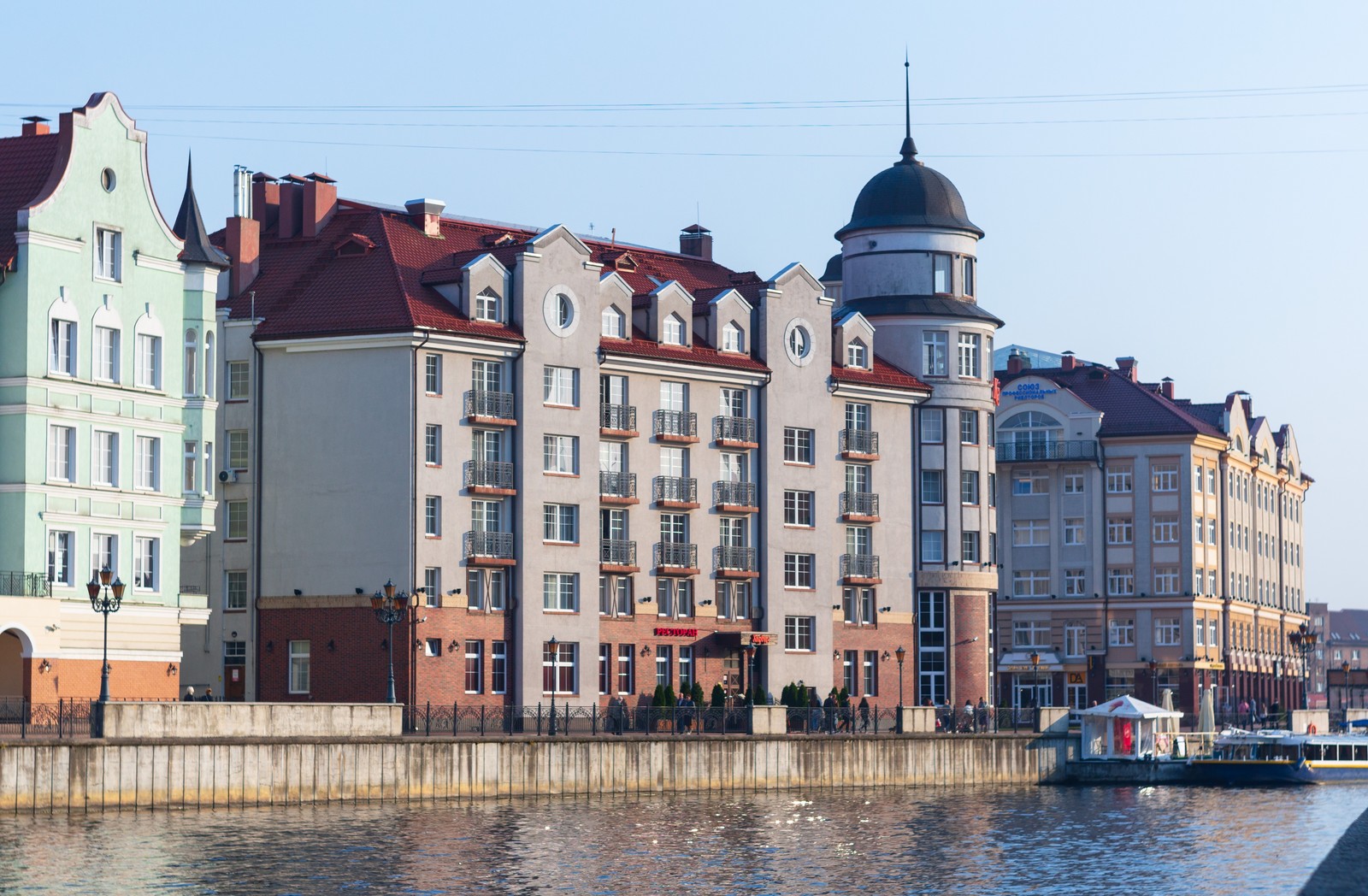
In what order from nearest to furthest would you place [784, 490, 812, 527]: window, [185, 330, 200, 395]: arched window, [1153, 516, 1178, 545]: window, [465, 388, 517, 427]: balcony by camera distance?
[185, 330, 200, 395]: arched window → [465, 388, 517, 427]: balcony → [784, 490, 812, 527]: window → [1153, 516, 1178, 545]: window

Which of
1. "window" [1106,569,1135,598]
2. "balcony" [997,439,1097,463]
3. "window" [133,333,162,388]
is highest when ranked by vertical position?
"balcony" [997,439,1097,463]

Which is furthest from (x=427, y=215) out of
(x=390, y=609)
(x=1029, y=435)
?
(x=1029, y=435)

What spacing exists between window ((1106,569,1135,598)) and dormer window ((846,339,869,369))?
131 feet

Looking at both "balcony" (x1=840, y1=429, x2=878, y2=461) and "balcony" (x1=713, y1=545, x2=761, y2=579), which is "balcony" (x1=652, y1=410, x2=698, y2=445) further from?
"balcony" (x1=840, y1=429, x2=878, y2=461)

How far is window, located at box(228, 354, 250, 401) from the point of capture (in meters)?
92.1

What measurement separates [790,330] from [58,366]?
34.2m

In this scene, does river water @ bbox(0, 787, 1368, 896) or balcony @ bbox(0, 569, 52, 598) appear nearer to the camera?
river water @ bbox(0, 787, 1368, 896)

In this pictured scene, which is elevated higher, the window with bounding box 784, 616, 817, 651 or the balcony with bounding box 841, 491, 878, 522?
the balcony with bounding box 841, 491, 878, 522

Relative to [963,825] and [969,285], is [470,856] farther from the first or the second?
[969,285]

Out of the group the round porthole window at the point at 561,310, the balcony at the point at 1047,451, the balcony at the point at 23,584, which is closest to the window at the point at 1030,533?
the balcony at the point at 1047,451

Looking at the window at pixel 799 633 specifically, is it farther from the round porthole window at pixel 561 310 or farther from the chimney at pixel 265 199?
the chimney at pixel 265 199

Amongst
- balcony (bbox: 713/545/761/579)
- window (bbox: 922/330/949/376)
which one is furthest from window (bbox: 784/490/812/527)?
window (bbox: 922/330/949/376)

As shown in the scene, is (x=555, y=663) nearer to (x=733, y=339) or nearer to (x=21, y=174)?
(x=733, y=339)

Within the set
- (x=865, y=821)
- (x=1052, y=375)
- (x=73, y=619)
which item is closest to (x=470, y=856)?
Result: (x=865, y=821)
